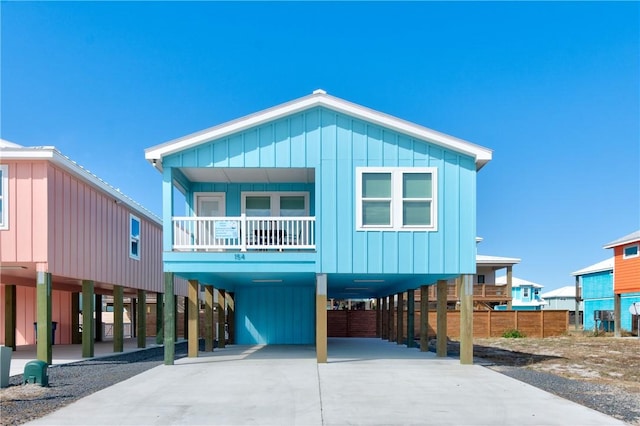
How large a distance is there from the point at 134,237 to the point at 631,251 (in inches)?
975

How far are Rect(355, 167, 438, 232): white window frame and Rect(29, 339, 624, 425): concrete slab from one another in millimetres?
3417

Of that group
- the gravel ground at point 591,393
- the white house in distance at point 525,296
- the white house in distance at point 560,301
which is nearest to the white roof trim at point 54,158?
the gravel ground at point 591,393

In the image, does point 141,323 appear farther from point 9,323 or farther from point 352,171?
point 352,171

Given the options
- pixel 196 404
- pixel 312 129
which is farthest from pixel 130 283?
pixel 196 404

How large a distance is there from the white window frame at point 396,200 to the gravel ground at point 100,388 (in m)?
4.00

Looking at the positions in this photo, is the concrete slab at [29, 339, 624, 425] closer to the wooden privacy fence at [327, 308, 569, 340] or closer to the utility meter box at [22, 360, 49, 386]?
the utility meter box at [22, 360, 49, 386]

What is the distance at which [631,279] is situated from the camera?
95.7 feet

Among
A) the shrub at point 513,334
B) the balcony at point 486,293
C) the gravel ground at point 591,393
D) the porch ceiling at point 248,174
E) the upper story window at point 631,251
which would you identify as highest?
the porch ceiling at point 248,174

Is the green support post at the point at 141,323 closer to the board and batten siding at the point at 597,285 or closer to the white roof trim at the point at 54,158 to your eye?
the white roof trim at the point at 54,158

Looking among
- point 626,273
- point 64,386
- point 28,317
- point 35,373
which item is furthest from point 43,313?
point 626,273

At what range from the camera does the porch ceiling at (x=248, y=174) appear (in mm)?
15723

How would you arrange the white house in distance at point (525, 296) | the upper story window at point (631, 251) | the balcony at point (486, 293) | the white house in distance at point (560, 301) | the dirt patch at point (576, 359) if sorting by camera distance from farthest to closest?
the white house in distance at point (560, 301) → the white house in distance at point (525, 296) → the balcony at point (486, 293) → the upper story window at point (631, 251) → the dirt patch at point (576, 359)

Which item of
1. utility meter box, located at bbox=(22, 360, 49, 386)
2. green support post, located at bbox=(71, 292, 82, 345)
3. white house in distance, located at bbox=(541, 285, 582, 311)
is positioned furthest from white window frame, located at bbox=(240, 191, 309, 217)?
white house in distance, located at bbox=(541, 285, 582, 311)

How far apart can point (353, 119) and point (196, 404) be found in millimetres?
8546
